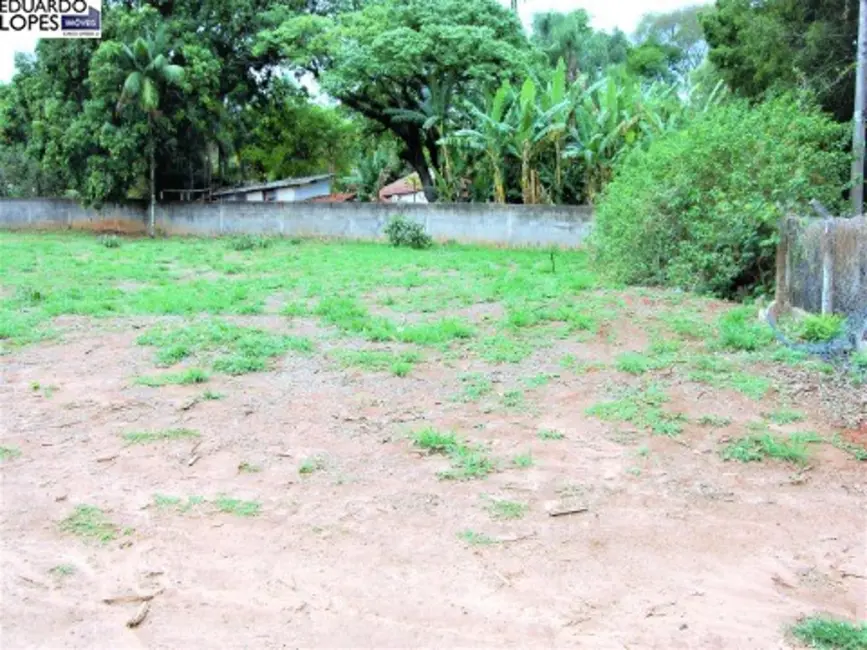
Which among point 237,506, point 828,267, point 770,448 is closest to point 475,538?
point 237,506

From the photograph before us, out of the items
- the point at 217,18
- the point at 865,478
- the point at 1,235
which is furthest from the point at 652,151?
the point at 1,235

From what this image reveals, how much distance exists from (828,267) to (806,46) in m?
7.50

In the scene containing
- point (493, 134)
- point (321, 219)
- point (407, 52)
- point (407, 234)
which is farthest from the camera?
point (321, 219)

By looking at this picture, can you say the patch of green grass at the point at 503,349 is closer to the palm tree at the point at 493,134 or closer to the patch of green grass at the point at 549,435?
the patch of green grass at the point at 549,435

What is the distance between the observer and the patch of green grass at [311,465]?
4469 millimetres

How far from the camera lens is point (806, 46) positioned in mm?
12945

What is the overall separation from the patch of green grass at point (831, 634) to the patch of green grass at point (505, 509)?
1371 mm

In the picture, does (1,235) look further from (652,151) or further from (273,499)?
A: (273,499)

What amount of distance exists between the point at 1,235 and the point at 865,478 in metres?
22.2

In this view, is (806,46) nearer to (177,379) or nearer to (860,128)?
(860,128)

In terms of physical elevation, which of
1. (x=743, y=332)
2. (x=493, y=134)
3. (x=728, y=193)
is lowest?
(x=743, y=332)

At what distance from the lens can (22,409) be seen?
5.56 metres

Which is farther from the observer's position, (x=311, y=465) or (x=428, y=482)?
(x=311, y=465)

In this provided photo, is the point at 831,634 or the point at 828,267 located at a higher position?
the point at 828,267
